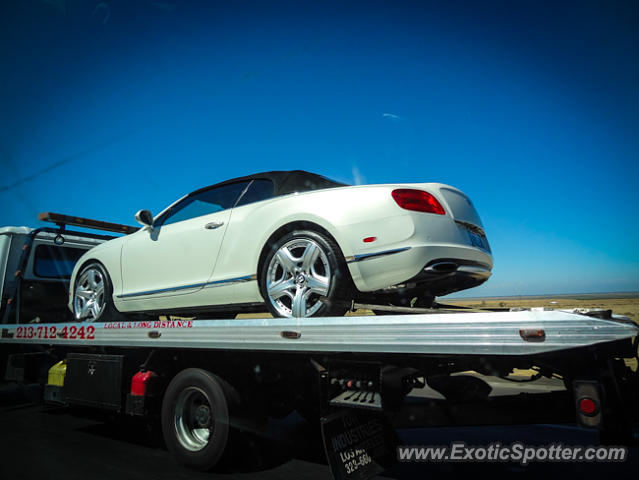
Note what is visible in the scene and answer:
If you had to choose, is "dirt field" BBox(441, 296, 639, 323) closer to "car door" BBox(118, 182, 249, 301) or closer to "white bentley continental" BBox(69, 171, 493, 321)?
"white bentley continental" BBox(69, 171, 493, 321)

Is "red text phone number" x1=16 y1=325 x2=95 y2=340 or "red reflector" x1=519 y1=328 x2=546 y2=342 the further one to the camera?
"red text phone number" x1=16 y1=325 x2=95 y2=340

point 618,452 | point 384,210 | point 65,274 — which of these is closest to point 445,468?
point 618,452

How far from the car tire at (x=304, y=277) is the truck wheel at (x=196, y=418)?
0.75 m

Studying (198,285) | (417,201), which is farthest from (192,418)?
(417,201)

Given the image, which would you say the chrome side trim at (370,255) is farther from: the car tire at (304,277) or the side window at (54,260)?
the side window at (54,260)

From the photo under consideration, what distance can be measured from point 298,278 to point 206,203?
1.63 meters

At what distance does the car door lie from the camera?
13.9ft

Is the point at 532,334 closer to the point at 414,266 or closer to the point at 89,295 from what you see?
the point at 414,266

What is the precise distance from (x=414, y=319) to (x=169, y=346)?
2.15 m

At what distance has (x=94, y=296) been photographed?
5.30 m

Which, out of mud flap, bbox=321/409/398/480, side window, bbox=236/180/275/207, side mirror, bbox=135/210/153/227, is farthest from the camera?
side mirror, bbox=135/210/153/227

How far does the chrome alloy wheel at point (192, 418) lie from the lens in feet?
12.3

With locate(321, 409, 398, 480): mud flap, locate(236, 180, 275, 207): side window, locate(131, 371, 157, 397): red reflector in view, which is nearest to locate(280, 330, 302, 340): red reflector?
locate(321, 409, 398, 480): mud flap

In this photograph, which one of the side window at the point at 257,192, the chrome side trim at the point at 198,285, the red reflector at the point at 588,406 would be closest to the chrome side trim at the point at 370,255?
the chrome side trim at the point at 198,285
